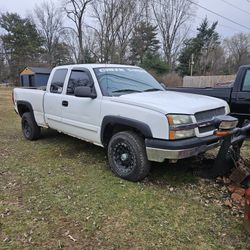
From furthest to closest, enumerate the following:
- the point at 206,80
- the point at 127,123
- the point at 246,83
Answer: the point at 206,80
the point at 246,83
the point at 127,123

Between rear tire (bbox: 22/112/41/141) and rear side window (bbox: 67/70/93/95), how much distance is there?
1.91 m

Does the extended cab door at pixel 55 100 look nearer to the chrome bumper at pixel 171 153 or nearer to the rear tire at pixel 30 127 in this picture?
the rear tire at pixel 30 127

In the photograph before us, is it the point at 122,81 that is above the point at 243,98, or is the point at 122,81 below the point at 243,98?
above

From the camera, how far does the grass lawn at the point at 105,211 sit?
10.1ft

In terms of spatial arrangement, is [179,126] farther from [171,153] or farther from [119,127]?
[119,127]

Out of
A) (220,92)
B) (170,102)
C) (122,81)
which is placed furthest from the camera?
(220,92)

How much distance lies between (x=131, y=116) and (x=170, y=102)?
0.60 metres

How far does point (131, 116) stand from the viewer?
426 cm

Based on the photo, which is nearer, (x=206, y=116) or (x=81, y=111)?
(x=206, y=116)

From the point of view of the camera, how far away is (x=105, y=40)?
1501 inches

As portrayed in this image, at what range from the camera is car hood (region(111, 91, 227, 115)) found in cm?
397

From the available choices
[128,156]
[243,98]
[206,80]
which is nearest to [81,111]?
[128,156]

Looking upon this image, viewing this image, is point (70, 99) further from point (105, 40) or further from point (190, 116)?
point (105, 40)

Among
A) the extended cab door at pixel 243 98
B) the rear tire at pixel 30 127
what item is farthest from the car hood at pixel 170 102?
the rear tire at pixel 30 127
